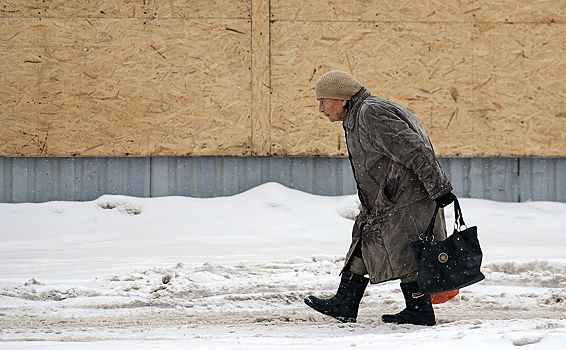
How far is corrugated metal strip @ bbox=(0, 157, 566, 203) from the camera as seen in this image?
23.6ft

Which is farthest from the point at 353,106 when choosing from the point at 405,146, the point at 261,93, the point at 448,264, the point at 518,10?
the point at 518,10

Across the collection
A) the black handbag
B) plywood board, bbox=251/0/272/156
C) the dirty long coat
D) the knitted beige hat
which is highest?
plywood board, bbox=251/0/272/156

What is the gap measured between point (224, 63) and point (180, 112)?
87 centimetres

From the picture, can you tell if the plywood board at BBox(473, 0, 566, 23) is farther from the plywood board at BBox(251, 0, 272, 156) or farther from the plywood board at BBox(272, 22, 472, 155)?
the plywood board at BBox(251, 0, 272, 156)

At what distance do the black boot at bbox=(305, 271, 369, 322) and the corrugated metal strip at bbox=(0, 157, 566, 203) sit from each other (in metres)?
4.27

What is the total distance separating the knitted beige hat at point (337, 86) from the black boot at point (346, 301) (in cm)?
104

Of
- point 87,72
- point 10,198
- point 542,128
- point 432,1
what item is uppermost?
point 432,1

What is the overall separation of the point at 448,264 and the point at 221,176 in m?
4.90

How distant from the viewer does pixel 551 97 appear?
745cm

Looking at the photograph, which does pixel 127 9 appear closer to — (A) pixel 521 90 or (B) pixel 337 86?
(B) pixel 337 86

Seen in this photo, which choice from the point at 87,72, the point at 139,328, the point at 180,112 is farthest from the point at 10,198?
the point at 139,328

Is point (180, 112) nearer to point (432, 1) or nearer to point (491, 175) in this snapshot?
point (432, 1)

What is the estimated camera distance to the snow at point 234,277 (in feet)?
8.70

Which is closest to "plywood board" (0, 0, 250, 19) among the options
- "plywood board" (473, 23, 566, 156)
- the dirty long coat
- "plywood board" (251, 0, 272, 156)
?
"plywood board" (251, 0, 272, 156)
